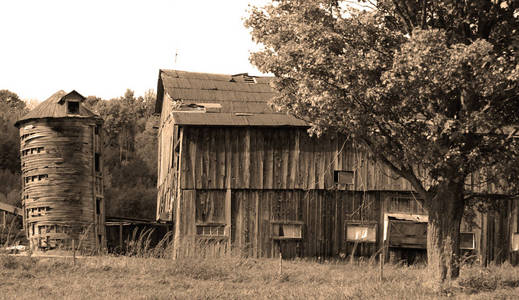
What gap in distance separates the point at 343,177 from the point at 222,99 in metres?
6.11

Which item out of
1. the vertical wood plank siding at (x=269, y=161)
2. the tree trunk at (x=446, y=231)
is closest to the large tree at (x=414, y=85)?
the tree trunk at (x=446, y=231)

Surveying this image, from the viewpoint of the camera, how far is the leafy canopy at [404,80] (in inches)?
645

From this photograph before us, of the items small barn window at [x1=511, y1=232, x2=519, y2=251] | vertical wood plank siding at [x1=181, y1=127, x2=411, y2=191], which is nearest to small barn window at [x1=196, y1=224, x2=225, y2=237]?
vertical wood plank siding at [x1=181, y1=127, x2=411, y2=191]

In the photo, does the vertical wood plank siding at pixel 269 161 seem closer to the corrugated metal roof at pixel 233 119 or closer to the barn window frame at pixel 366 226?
the corrugated metal roof at pixel 233 119

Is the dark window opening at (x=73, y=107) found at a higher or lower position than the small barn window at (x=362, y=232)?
higher

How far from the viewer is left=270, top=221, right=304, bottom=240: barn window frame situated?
91.8ft

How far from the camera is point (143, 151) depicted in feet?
206

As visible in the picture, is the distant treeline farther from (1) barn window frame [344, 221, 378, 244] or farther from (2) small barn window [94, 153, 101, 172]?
(1) barn window frame [344, 221, 378, 244]

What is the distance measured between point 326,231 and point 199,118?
6919 millimetres

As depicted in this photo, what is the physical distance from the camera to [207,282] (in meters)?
19.5

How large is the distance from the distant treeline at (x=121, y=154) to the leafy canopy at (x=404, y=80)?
29816mm

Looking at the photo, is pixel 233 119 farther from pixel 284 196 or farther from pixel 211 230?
pixel 211 230

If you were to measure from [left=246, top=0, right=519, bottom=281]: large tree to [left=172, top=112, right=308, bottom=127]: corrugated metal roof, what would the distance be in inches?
343

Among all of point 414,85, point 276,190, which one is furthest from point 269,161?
point 414,85
